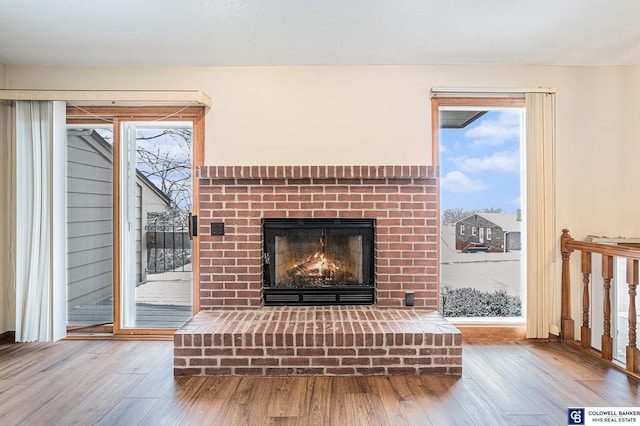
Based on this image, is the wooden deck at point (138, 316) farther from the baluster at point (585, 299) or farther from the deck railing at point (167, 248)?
the baluster at point (585, 299)

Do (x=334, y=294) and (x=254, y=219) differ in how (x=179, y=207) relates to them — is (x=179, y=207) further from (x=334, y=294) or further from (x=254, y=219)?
(x=334, y=294)

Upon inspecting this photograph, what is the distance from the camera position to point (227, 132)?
3.29m

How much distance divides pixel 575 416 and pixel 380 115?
2.39 m

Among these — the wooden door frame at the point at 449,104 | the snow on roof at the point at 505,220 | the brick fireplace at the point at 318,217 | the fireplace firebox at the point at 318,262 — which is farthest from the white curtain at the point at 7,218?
the snow on roof at the point at 505,220

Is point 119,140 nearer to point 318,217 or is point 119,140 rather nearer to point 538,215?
point 318,217

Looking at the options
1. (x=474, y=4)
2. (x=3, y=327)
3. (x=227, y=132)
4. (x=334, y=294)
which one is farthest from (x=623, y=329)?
(x=3, y=327)

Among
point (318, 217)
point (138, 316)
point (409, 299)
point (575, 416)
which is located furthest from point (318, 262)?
point (575, 416)

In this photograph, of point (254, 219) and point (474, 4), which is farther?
point (254, 219)

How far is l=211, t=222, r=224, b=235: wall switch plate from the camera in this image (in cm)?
324

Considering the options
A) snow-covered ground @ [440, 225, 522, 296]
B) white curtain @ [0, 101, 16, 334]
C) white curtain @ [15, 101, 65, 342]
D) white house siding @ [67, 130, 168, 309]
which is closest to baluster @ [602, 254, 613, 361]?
snow-covered ground @ [440, 225, 522, 296]

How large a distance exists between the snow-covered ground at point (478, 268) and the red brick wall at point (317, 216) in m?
0.22

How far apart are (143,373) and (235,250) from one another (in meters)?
1.09

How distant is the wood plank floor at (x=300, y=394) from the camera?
2.04m

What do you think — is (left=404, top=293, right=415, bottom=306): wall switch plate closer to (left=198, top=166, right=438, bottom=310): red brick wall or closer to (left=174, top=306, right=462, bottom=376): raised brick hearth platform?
(left=198, top=166, right=438, bottom=310): red brick wall
